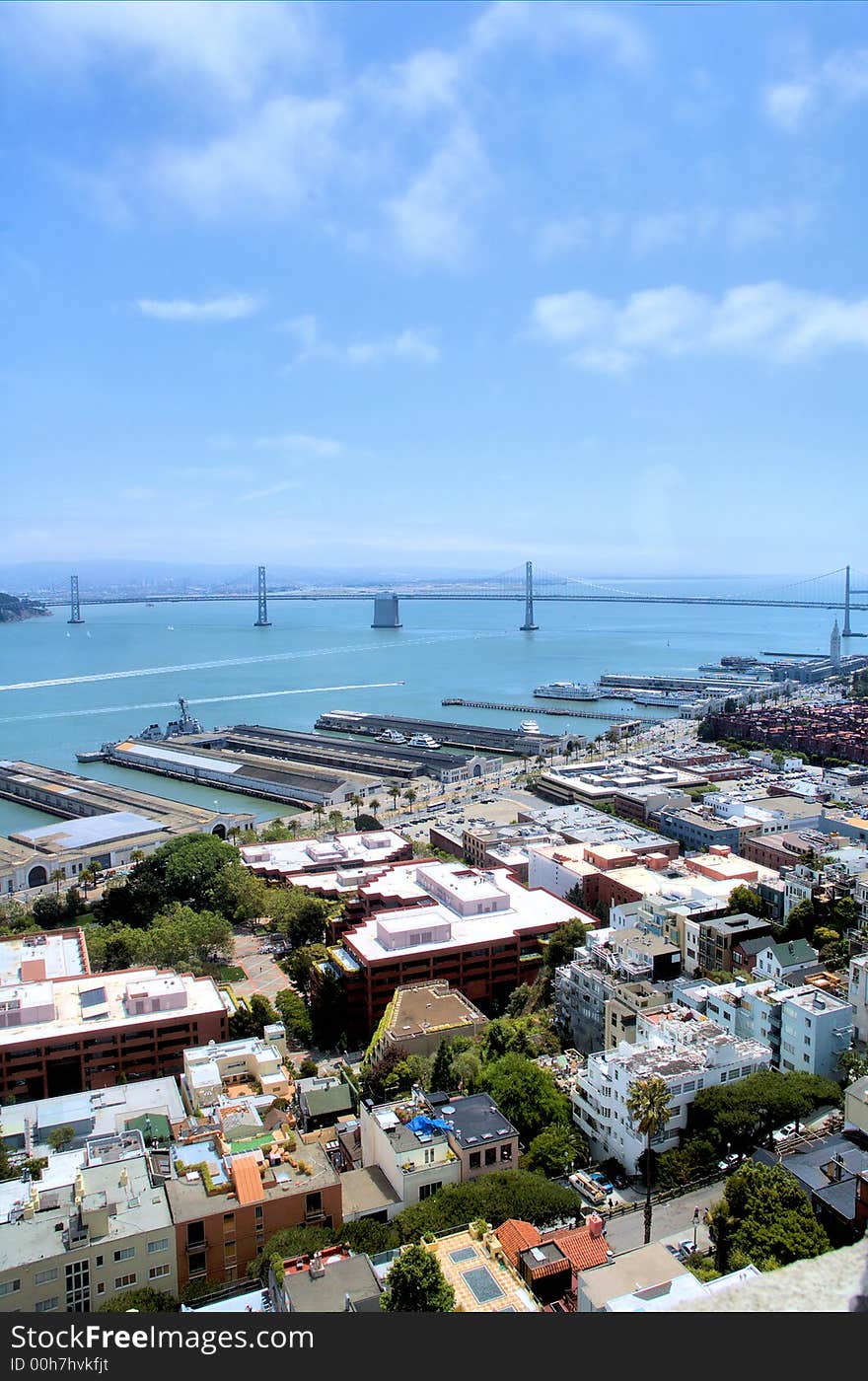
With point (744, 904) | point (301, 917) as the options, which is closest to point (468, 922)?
point (301, 917)

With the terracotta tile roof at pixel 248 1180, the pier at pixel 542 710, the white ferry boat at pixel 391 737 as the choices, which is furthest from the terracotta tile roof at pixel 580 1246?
the pier at pixel 542 710

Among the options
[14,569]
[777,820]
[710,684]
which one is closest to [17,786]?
[777,820]

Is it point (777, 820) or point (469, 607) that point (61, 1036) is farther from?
point (469, 607)

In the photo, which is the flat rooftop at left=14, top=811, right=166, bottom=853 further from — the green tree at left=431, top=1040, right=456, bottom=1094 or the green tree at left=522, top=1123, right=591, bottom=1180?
the green tree at left=522, top=1123, right=591, bottom=1180

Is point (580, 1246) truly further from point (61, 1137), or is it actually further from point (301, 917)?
point (301, 917)

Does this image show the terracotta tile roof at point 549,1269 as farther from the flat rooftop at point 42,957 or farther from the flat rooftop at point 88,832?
the flat rooftop at point 88,832
